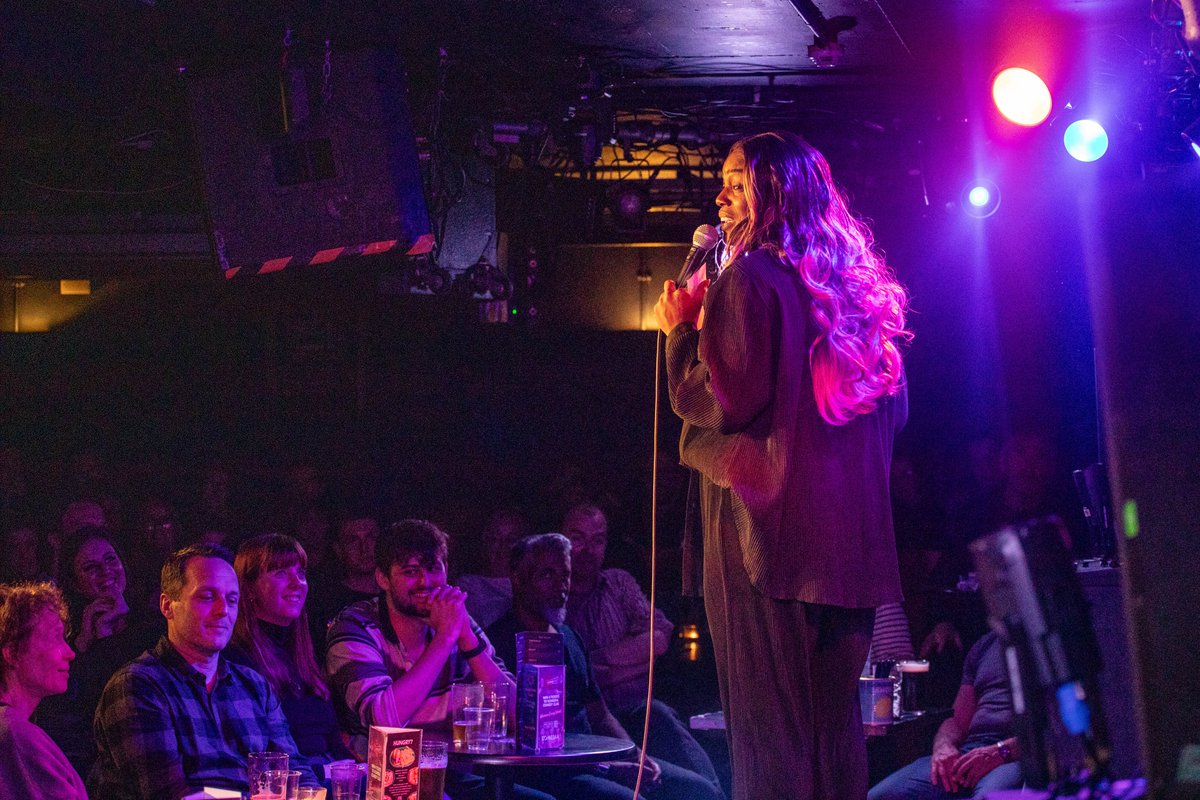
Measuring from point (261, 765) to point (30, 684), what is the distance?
837 mm

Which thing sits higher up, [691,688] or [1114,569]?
[1114,569]

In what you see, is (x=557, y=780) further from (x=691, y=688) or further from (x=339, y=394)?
(x=339, y=394)

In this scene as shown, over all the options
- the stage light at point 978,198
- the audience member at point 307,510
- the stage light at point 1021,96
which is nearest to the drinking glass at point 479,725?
the stage light at point 1021,96

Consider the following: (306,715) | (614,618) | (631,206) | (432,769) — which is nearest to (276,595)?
(306,715)

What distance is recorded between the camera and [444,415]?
29.6 ft

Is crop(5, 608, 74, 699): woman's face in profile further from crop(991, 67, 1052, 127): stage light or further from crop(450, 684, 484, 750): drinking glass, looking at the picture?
→ crop(991, 67, 1052, 127): stage light

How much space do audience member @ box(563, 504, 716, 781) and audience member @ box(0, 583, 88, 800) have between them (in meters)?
2.49

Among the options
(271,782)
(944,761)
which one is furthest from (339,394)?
(271,782)

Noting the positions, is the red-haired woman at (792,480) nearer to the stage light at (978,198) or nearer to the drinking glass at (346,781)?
the drinking glass at (346,781)

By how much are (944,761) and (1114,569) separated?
921 millimetres

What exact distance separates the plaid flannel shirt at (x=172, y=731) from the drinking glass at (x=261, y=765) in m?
0.11

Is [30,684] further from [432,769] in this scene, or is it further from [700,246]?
[700,246]

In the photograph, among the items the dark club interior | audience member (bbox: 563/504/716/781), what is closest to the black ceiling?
the dark club interior

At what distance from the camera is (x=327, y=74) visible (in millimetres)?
4781
